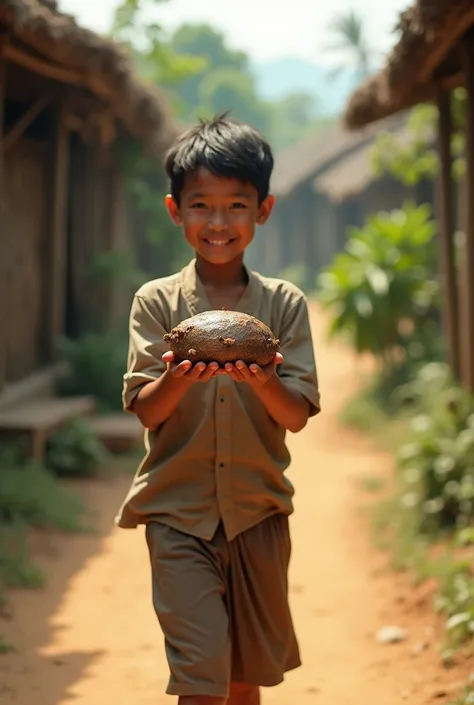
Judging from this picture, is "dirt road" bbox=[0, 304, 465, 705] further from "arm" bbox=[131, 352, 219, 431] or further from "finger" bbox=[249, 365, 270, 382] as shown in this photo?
"finger" bbox=[249, 365, 270, 382]

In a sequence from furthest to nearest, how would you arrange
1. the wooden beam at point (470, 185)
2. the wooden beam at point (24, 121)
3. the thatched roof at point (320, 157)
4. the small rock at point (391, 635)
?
the thatched roof at point (320, 157) → the wooden beam at point (24, 121) → the wooden beam at point (470, 185) → the small rock at point (391, 635)

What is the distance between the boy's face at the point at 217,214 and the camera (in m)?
2.71

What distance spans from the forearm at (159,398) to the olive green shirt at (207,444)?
0.06 metres

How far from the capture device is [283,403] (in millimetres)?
2611

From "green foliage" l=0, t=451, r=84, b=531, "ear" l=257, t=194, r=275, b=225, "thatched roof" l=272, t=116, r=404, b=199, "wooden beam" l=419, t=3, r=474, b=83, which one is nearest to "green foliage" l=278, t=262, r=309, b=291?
"thatched roof" l=272, t=116, r=404, b=199

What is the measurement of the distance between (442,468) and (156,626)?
1.93 meters

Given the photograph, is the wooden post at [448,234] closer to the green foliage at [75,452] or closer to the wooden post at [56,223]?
the green foliage at [75,452]

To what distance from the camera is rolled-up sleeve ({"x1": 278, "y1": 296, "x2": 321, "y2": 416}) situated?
9.00 feet

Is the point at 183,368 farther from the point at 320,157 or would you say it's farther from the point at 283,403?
the point at 320,157

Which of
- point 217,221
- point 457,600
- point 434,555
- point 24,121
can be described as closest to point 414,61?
point 434,555

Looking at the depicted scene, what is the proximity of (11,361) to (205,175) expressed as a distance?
5676 millimetres

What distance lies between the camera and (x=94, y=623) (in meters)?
4.66

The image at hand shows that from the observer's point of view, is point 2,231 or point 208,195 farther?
point 2,231

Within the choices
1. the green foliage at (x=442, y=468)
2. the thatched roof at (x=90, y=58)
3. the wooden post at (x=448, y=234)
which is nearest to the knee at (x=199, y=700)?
the green foliage at (x=442, y=468)
